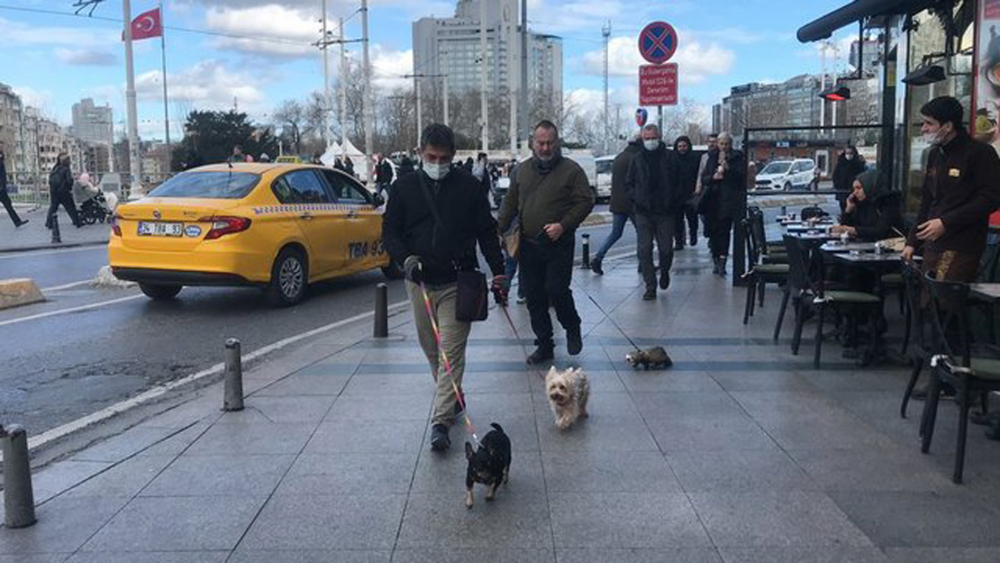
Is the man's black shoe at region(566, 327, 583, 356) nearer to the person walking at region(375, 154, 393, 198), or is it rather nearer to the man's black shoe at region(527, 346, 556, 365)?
the man's black shoe at region(527, 346, 556, 365)

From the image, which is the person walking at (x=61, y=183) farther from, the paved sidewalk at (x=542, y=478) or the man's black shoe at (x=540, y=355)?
the man's black shoe at (x=540, y=355)

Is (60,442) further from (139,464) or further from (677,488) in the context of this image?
(677,488)

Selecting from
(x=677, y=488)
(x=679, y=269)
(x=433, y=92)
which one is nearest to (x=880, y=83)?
(x=679, y=269)

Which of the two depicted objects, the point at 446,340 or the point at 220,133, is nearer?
the point at 446,340

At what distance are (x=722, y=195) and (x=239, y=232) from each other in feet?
21.8

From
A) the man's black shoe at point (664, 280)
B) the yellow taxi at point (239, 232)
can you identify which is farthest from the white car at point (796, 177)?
the yellow taxi at point (239, 232)

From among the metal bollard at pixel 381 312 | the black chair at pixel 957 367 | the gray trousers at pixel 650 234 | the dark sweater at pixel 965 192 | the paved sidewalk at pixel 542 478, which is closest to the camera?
the paved sidewalk at pixel 542 478

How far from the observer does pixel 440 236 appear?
5207mm

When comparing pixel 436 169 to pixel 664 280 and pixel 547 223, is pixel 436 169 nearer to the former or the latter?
pixel 547 223

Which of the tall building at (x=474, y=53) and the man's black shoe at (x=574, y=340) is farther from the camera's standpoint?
the tall building at (x=474, y=53)

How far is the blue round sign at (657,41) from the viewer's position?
39.4 ft

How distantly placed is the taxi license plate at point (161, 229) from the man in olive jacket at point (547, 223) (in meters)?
4.70

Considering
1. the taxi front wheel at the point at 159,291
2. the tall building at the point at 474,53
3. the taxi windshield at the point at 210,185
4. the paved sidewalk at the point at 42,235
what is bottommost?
the taxi front wheel at the point at 159,291

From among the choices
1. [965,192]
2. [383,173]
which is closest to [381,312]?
[965,192]
